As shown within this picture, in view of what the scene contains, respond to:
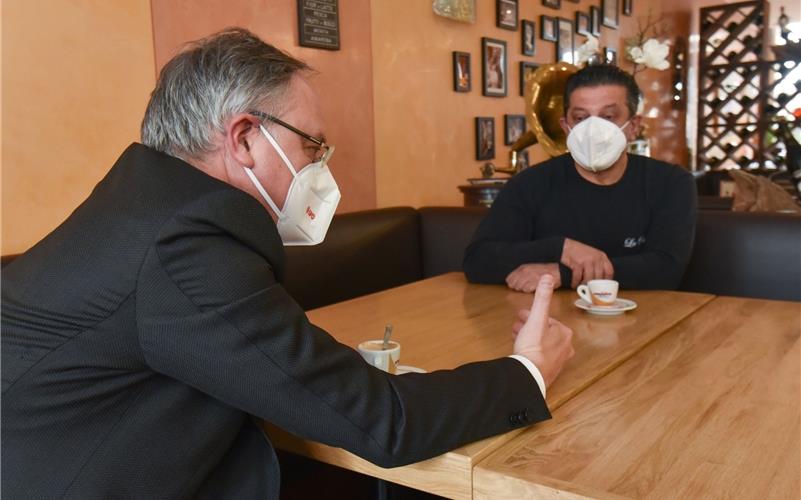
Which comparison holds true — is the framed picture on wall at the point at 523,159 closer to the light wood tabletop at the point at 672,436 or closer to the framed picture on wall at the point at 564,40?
the framed picture on wall at the point at 564,40

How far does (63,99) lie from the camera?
1.80m

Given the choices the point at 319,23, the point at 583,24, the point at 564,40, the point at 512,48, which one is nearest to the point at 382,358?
the point at 319,23

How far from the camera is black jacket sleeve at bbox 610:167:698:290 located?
1825mm

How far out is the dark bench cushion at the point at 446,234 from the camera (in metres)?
2.69

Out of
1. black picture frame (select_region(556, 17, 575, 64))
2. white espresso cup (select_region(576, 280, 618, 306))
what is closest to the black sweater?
white espresso cup (select_region(576, 280, 618, 306))

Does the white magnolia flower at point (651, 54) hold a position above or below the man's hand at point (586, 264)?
above

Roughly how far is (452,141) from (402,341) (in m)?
2.24

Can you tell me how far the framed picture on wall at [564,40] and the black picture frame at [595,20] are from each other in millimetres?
392

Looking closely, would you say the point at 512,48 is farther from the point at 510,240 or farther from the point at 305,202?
the point at 305,202

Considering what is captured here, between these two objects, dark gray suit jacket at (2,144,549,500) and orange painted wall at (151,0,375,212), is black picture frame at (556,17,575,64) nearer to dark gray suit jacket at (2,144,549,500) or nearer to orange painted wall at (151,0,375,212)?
orange painted wall at (151,0,375,212)

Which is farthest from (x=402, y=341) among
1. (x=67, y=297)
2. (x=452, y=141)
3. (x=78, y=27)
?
(x=452, y=141)

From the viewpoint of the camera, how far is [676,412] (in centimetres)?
97

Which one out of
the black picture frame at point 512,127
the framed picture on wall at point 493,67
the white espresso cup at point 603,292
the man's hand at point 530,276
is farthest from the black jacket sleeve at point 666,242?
the black picture frame at point 512,127

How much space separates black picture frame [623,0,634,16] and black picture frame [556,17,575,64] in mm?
1138
